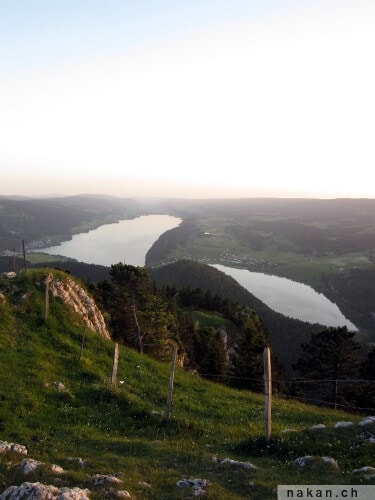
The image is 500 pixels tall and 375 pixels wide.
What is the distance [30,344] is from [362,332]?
177678 millimetres

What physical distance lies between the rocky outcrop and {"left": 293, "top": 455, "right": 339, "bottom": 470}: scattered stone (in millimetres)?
28552

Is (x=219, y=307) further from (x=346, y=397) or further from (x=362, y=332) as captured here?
(x=362, y=332)

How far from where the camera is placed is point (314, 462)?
15.7 m

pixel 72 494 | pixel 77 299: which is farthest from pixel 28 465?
pixel 77 299

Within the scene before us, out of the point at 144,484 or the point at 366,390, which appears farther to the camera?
the point at 366,390

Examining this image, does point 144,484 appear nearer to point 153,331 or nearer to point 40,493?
point 40,493

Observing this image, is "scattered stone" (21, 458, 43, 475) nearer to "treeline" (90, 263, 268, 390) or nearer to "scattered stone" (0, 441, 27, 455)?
Answer: "scattered stone" (0, 441, 27, 455)

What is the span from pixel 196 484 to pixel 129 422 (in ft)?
36.6

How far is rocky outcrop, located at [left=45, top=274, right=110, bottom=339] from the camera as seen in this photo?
4106 cm

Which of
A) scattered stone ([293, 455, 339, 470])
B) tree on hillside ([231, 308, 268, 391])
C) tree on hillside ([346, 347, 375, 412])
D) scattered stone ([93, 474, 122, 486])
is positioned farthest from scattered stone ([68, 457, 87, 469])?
tree on hillside ([346, 347, 375, 412])

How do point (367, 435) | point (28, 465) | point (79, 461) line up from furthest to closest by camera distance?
point (367, 435)
point (79, 461)
point (28, 465)

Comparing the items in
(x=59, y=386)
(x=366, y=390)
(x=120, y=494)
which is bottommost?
(x=366, y=390)

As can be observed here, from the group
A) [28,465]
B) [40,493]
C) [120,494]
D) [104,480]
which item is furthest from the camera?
[28,465]

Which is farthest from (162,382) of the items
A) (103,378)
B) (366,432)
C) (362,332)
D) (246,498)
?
(362,332)
